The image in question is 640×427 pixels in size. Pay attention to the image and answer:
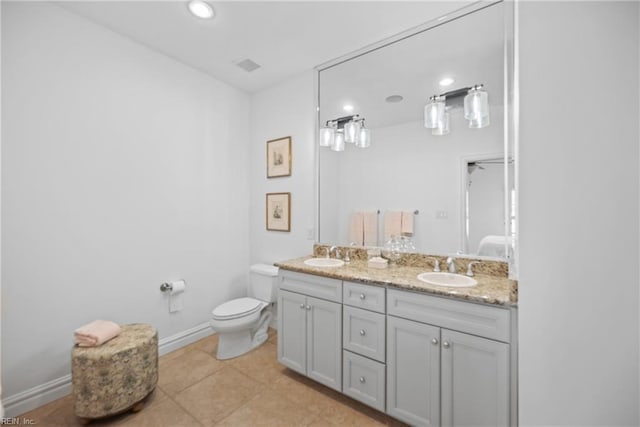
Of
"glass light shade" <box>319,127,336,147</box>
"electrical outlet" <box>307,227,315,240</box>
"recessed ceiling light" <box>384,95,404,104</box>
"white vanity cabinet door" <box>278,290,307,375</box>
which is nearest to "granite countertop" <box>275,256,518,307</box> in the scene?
"white vanity cabinet door" <box>278,290,307,375</box>

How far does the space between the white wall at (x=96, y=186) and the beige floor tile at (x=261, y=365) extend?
660 mm

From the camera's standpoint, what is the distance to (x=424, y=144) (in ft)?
6.50

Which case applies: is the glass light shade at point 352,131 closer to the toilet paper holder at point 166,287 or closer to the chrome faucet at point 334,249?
the chrome faucet at point 334,249

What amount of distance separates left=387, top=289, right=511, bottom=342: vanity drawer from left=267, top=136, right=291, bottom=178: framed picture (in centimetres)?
169

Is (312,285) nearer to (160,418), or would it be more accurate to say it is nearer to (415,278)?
(415,278)

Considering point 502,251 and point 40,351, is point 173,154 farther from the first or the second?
point 502,251

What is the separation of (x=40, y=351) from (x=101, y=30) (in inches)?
89.0

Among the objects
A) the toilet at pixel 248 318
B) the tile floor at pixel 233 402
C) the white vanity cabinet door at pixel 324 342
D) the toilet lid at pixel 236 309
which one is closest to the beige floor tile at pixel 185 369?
the tile floor at pixel 233 402

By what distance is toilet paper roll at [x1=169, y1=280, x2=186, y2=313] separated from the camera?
2322 mm

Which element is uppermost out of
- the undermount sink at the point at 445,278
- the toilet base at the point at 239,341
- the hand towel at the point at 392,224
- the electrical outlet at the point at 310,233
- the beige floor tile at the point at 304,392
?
the hand towel at the point at 392,224

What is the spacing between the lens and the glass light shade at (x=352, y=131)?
2314 millimetres

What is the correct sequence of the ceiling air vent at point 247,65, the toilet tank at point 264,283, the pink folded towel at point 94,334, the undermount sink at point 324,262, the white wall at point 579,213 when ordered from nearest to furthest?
the white wall at point 579,213, the pink folded towel at point 94,334, the undermount sink at point 324,262, the ceiling air vent at point 247,65, the toilet tank at point 264,283

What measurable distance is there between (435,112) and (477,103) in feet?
0.83

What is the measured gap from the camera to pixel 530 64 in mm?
740
